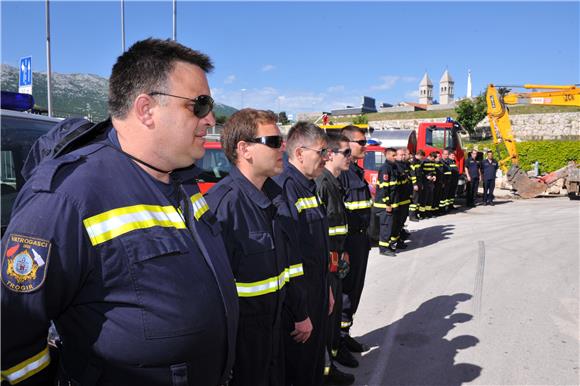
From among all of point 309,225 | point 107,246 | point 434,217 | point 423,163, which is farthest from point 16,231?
point 434,217

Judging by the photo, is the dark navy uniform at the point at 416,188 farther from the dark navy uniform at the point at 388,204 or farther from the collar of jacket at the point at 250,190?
the collar of jacket at the point at 250,190

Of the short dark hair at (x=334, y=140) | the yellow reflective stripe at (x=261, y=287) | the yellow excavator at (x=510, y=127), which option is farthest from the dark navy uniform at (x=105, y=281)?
the yellow excavator at (x=510, y=127)

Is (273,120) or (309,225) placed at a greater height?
(273,120)

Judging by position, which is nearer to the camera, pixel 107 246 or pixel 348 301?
pixel 107 246

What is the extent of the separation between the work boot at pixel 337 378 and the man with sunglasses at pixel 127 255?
90.4 inches

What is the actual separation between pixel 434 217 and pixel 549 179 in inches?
288

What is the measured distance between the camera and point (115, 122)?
1540 mm

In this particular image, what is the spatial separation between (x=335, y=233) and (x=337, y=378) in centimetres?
120

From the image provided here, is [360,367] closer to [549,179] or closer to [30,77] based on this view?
[30,77]

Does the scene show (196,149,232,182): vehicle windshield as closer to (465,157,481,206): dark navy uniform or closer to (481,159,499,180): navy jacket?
(465,157,481,206): dark navy uniform

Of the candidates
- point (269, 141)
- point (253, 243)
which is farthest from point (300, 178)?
point (253, 243)

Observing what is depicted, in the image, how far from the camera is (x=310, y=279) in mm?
2988

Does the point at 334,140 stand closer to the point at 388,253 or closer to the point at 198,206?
the point at 198,206

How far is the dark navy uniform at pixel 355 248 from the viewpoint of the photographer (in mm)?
4371
